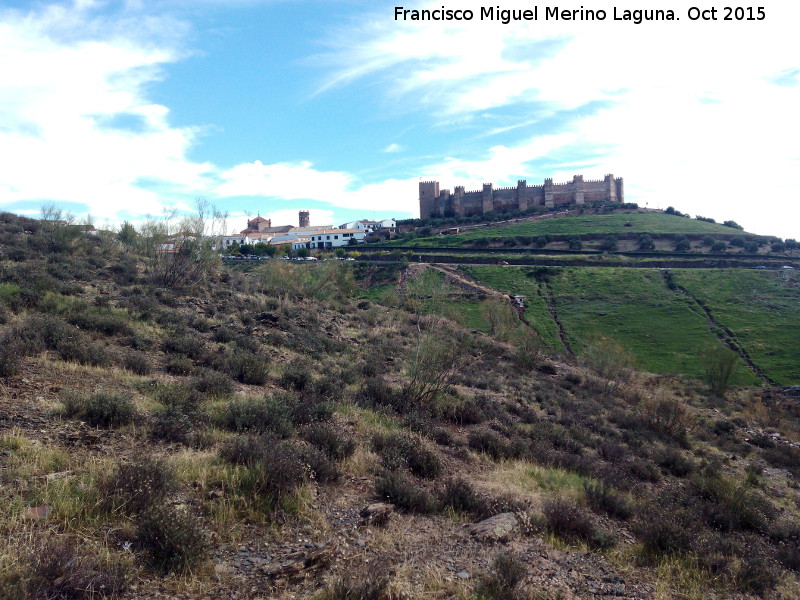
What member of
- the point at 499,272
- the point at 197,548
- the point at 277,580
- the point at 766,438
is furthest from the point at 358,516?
the point at 499,272

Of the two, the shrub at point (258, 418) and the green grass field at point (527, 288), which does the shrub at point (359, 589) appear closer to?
the shrub at point (258, 418)

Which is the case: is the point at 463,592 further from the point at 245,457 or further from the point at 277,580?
the point at 245,457

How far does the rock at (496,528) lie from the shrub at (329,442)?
225 centimetres

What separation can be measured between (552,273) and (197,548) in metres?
54.6

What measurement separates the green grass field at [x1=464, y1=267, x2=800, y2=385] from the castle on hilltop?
49.9m

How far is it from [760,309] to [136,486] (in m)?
51.5

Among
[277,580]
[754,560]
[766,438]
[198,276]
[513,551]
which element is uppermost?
[198,276]

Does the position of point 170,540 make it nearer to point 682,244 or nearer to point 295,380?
point 295,380

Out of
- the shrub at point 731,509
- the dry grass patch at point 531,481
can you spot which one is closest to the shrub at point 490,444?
the dry grass patch at point 531,481

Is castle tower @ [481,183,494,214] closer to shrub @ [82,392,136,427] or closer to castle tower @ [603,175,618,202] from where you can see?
castle tower @ [603,175,618,202]

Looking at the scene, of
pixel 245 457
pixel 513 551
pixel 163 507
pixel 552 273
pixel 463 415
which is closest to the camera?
pixel 163 507

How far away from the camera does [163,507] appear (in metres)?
4.61

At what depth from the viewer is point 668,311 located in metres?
43.8

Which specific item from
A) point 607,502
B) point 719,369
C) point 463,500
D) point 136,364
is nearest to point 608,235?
point 719,369
